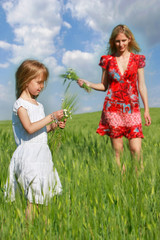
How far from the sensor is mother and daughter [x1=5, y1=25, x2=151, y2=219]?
1738 mm

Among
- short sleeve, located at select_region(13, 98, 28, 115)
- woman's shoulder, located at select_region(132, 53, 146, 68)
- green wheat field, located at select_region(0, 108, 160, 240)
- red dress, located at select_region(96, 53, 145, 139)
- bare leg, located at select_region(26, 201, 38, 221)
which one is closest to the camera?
green wheat field, located at select_region(0, 108, 160, 240)

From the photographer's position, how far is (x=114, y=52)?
2824mm

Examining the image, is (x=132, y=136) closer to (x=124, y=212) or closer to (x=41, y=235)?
(x=124, y=212)

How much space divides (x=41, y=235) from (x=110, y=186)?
658 mm

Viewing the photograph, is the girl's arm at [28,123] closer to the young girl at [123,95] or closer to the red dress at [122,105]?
the young girl at [123,95]

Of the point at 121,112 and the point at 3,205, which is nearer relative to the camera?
the point at 3,205

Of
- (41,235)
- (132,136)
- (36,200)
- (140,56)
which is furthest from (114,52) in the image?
(41,235)

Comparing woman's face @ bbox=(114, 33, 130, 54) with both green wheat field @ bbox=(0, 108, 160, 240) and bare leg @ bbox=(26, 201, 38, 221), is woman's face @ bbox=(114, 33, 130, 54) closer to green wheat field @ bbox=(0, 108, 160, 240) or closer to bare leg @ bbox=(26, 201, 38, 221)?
green wheat field @ bbox=(0, 108, 160, 240)

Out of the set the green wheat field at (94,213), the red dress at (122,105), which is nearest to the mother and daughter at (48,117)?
the red dress at (122,105)

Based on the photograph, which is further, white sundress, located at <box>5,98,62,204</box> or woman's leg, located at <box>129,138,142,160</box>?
woman's leg, located at <box>129,138,142,160</box>

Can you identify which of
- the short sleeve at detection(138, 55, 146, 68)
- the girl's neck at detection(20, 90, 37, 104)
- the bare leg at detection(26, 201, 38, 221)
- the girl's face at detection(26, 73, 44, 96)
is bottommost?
the bare leg at detection(26, 201, 38, 221)

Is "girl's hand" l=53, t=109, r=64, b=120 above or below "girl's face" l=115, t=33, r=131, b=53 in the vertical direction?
below

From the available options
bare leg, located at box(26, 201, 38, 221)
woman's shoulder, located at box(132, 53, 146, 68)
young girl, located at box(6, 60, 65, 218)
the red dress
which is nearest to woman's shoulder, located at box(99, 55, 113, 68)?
the red dress

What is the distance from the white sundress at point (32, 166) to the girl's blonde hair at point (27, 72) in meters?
0.13
